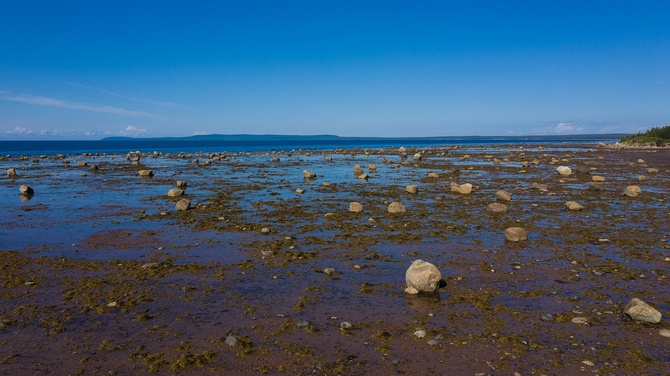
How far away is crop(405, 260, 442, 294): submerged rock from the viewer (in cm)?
946

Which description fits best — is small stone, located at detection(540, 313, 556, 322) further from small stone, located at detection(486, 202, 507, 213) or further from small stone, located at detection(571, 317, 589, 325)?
small stone, located at detection(486, 202, 507, 213)

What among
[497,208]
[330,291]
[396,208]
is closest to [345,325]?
[330,291]

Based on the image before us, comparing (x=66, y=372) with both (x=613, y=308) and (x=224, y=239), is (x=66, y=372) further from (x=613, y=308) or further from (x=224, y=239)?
(x=613, y=308)

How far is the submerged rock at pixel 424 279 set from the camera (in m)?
9.46

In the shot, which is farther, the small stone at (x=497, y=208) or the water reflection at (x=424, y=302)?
the small stone at (x=497, y=208)

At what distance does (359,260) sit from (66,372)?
7462mm

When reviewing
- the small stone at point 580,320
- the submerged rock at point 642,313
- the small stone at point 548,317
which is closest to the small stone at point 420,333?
the small stone at point 548,317

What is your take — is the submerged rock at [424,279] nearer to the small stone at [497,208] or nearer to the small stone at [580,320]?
the small stone at [580,320]

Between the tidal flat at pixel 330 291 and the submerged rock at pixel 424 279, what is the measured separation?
22 cm

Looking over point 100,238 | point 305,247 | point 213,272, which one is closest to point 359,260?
point 305,247

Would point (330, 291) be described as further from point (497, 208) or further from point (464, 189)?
point (464, 189)

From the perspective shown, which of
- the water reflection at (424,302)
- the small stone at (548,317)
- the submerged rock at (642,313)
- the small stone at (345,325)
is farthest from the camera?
the water reflection at (424,302)

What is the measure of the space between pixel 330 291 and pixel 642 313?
6.20 metres

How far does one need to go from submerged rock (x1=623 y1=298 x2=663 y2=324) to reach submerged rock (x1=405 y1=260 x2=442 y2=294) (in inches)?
144
